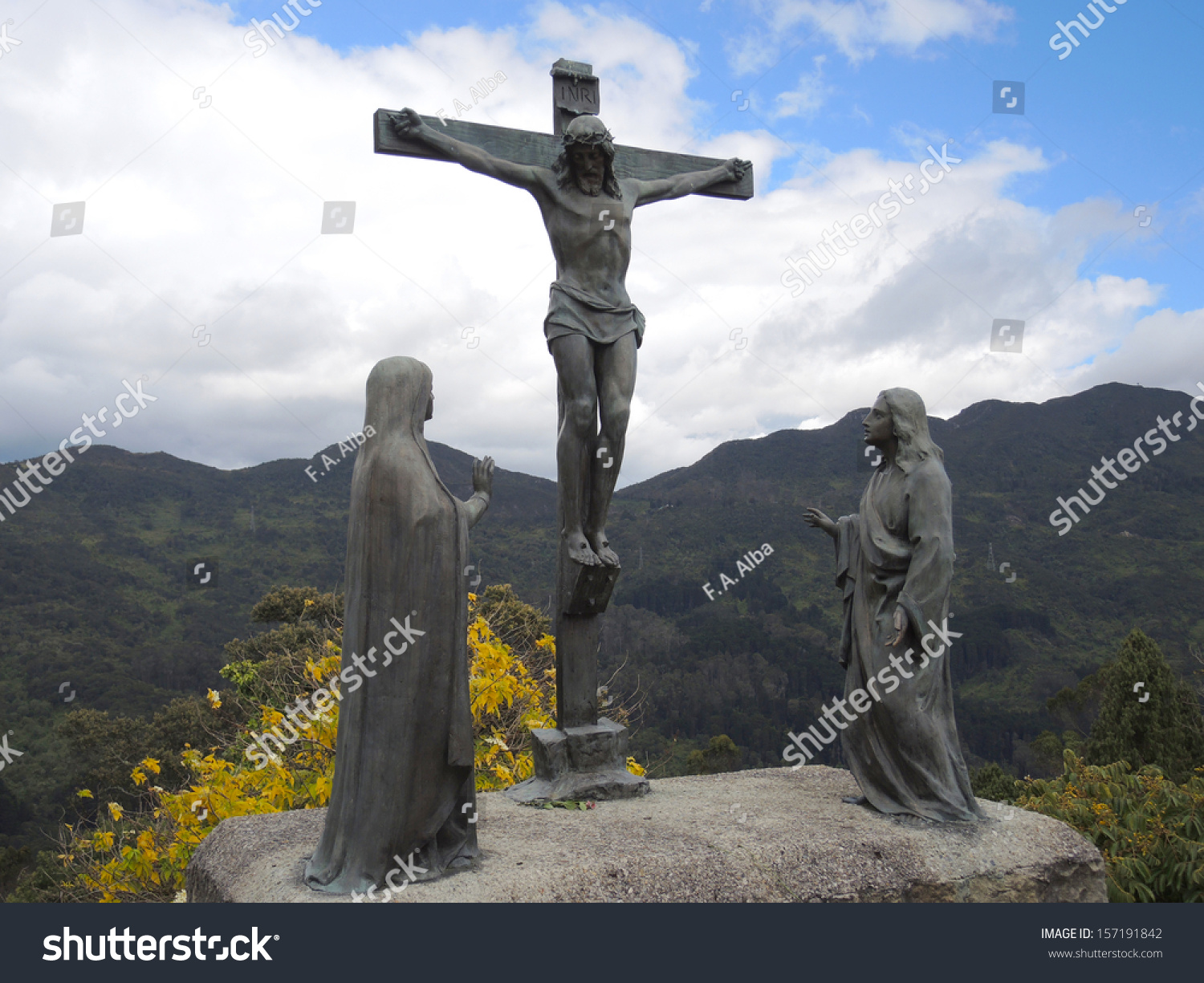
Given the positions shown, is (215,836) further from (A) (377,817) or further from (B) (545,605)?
(B) (545,605)

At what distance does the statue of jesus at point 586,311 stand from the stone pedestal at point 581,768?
1.23 metres

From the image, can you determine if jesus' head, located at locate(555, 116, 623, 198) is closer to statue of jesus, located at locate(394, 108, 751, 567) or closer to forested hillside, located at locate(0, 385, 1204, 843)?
statue of jesus, located at locate(394, 108, 751, 567)

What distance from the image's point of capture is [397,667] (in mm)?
4199

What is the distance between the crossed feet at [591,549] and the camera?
19.7ft

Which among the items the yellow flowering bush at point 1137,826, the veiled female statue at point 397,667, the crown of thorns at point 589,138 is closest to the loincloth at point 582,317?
the crown of thorns at point 589,138

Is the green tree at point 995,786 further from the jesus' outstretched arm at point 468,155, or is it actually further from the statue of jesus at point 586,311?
the jesus' outstretched arm at point 468,155

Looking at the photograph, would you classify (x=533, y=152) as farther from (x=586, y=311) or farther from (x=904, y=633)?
(x=904, y=633)

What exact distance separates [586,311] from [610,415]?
728mm

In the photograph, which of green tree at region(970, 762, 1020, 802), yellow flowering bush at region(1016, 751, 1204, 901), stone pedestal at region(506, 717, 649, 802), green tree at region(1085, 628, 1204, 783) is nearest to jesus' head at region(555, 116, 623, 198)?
stone pedestal at region(506, 717, 649, 802)

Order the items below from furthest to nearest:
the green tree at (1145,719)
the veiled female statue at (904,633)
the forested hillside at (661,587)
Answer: the forested hillside at (661,587), the green tree at (1145,719), the veiled female statue at (904,633)

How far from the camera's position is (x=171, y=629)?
1193 inches

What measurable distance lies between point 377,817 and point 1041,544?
5645 cm

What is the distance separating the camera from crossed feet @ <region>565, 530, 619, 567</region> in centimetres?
601

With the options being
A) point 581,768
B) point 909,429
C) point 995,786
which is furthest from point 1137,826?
point 995,786
